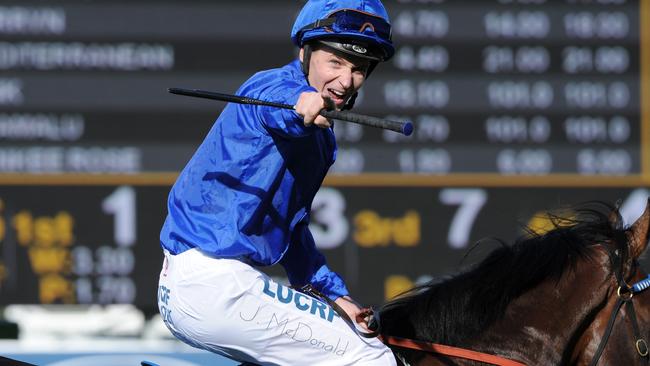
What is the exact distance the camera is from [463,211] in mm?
5113

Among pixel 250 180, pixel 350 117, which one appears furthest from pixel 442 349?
pixel 350 117

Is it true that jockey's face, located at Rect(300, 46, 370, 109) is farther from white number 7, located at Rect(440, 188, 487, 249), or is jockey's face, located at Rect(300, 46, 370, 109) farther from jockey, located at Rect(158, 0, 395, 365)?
white number 7, located at Rect(440, 188, 487, 249)

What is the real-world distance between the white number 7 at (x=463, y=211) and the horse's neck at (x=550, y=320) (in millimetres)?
2509

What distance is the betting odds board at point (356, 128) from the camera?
4965 mm

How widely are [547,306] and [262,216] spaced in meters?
0.76

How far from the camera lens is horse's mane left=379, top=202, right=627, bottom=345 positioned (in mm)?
2557

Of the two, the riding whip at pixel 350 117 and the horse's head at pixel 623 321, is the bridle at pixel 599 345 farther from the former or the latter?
the riding whip at pixel 350 117

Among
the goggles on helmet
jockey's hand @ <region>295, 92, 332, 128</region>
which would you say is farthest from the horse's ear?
jockey's hand @ <region>295, 92, 332, 128</region>

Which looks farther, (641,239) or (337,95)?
(641,239)

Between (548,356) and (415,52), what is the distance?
2780mm

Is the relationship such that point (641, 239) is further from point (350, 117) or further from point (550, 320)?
point (350, 117)

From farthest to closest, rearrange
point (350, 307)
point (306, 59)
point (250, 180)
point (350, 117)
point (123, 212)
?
point (123, 212) → point (350, 307) → point (306, 59) → point (250, 180) → point (350, 117)

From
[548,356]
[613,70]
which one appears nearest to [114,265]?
[613,70]

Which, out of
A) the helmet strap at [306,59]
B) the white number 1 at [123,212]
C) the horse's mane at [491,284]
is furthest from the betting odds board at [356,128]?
the helmet strap at [306,59]
